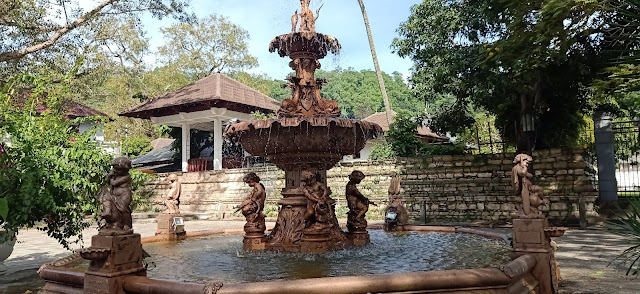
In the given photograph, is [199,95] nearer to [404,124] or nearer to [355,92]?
[404,124]

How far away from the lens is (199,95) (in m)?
24.4

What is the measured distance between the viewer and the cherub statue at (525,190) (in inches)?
199

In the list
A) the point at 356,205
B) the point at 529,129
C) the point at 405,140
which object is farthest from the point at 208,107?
the point at 356,205

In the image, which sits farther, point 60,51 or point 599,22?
point 60,51

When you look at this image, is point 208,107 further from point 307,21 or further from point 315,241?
point 315,241

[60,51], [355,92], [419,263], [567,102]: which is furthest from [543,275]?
[355,92]

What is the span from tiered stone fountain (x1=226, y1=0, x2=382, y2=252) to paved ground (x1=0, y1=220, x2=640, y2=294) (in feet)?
10.6

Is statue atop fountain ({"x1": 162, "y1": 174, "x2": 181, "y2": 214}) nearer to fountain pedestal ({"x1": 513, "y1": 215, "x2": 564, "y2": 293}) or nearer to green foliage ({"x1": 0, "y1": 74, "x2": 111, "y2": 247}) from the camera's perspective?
green foliage ({"x1": 0, "y1": 74, "x2": 111, "y2": 247})

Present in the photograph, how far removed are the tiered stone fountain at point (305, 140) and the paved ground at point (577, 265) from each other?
323 centimetres

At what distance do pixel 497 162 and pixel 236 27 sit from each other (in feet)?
96.9

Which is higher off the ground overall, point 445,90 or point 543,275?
point 445,90

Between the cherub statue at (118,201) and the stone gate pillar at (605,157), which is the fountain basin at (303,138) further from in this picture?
the stone gate pillar at (605,157)

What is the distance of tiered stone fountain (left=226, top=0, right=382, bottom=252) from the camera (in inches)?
258

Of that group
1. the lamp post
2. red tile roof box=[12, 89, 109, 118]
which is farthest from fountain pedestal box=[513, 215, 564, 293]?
the lamp post
